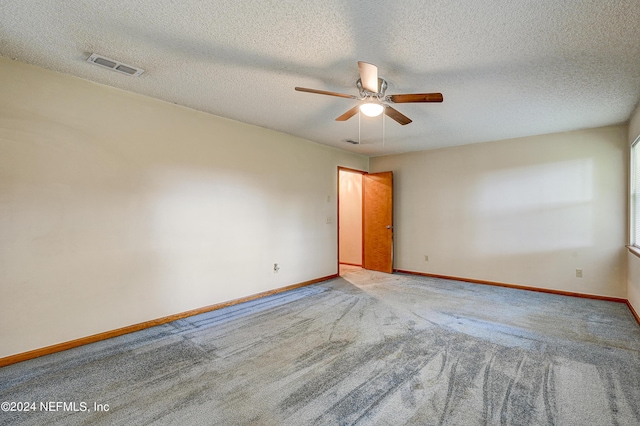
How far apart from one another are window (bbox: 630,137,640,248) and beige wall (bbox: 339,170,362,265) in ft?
14.3

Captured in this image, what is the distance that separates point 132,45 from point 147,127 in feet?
3.83

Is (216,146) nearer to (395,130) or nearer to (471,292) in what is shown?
(395,130)

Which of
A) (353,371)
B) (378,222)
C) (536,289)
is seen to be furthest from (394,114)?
(536,289)

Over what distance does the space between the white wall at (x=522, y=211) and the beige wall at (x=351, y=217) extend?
0.99 metres

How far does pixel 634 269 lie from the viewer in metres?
3.63

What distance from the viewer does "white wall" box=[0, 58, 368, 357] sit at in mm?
2547

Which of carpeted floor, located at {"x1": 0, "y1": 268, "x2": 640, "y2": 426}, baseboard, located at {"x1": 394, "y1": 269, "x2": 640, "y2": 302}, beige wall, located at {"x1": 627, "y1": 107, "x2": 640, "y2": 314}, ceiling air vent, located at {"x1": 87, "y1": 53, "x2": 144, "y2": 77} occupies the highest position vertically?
ceiling air vent, located at {"x1": 87, "y1": 53, "x2": 144, "y2": 77}

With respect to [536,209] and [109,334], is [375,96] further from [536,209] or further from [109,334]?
[536,209]

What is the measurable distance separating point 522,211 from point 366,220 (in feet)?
9.26

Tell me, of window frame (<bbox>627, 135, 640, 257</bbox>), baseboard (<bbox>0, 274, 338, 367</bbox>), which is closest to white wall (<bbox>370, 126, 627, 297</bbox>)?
window frame (<bbox>627, 135, 640, 257</bbox>)

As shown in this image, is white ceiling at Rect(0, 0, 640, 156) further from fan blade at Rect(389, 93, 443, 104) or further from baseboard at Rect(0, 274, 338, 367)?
baseboard at Rect(0, 274, 338, 367)

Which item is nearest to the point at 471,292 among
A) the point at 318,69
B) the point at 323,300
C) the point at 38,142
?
the point at 323,300

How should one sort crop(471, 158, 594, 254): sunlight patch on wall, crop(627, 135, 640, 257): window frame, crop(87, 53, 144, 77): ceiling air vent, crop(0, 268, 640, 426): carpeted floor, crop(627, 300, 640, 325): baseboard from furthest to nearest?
crop(471, 158, 594, 254): sunlight patch on wall, crop(627, 135, 640, 257): window frame, crop(627, 300, 640, 325): baseboard, crop(87, 53, 144, 77): ceiling air vent, crop(0, 268, 640, 426): carpeted floor

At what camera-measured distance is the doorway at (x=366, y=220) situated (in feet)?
20.3
